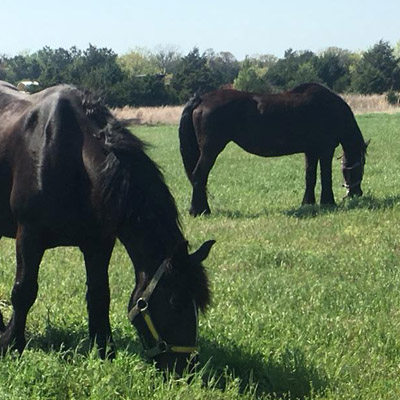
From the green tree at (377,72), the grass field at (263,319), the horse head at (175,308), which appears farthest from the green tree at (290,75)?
the horse head at (175,308)

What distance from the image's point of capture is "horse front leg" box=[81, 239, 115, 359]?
455cm

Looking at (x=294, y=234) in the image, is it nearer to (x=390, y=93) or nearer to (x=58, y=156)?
(x=58, y=156)

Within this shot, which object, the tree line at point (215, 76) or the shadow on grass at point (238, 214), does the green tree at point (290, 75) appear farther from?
the shadow on grass at point (238, 214)

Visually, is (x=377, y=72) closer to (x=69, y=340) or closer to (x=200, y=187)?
(x=200, y=187)

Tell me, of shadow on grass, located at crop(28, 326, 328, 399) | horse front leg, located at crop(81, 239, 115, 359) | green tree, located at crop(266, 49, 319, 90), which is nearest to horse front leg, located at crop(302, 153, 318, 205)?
shadow on grass, located at crop(28, 326, 328, 399)

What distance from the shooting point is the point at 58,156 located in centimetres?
441

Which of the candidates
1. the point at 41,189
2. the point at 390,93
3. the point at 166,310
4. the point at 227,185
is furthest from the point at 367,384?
the point at 390,93

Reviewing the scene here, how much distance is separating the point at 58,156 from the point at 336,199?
9.01 meters

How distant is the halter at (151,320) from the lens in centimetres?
383

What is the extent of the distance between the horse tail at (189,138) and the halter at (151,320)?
8000 millimetres

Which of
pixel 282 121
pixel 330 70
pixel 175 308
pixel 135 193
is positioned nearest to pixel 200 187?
pixel 282 121

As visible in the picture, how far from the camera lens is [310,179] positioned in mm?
12000

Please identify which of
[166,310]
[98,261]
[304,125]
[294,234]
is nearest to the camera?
[166,310]

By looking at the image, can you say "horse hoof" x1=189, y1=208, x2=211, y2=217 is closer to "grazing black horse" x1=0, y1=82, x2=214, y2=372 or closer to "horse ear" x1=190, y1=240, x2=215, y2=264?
"grazing black horse" x1=0, y1=82, x2=214, y2=372
